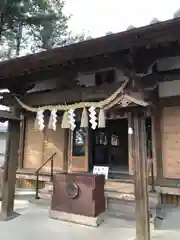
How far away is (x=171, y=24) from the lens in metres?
3.07

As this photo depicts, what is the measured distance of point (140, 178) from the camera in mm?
3652

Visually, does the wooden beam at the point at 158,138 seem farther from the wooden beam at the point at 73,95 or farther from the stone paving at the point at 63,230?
the wooden beam at the point at 73,95

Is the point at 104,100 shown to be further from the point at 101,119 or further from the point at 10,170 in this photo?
the point at 10,170

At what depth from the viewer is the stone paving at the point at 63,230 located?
12.6 feet

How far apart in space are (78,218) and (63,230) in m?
0.46

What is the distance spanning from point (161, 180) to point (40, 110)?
130 inches

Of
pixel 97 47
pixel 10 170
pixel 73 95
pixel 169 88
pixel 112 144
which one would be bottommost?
pixel 10 170

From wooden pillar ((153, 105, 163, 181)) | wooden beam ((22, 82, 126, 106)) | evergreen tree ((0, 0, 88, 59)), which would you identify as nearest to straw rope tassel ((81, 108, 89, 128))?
wooden beam ((22, 82, 126, 106))

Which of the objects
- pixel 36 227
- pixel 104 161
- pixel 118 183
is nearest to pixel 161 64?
pixel 118 183

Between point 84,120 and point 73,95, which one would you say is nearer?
point 84,120

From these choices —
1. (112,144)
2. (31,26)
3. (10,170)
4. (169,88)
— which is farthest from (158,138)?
(31,26)

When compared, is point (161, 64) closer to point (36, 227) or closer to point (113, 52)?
point (113, 52)

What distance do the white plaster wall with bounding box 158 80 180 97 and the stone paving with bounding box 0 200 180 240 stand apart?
2997 millimetres

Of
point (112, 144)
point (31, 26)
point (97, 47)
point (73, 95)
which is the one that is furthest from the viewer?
A: point (31, 26)
